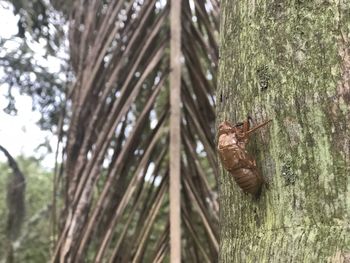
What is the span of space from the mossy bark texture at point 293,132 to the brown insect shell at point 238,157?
0.6 inches

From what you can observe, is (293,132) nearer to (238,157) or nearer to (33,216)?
(238,157)

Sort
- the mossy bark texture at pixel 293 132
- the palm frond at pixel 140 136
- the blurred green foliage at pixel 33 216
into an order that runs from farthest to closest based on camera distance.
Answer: the blurred green foliage at pixel 33 216, the palm frond at pixel 140 136, the mossy bark texture at pixel 293 132

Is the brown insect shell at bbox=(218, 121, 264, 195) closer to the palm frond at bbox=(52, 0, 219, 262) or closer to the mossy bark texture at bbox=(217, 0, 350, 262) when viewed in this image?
the mossy bark texture at bbox=(217, 0, 350, 262)

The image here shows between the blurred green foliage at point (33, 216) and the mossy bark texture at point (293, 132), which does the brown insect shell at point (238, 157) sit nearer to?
the mossy bark texture at point (293, 132)

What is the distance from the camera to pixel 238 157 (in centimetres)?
89

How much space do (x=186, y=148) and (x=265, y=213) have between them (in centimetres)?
93

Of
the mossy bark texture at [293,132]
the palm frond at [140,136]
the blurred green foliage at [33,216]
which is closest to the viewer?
the mossy bark texture at [293,132]

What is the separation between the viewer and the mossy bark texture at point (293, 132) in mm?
790

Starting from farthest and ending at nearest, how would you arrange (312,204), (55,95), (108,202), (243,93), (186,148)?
(55,95) → (186,148) → (108,202) → (243,93) → (312,204)

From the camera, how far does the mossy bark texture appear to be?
790 mm

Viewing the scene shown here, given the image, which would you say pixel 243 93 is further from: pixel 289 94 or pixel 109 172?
pixel 109 172

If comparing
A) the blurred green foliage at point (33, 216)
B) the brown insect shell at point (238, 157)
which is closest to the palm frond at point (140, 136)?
the brown insect shell at point (238, 157)

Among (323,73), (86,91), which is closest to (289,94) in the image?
(323,73)

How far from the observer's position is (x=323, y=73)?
0.84 meters
